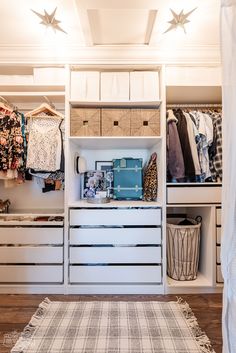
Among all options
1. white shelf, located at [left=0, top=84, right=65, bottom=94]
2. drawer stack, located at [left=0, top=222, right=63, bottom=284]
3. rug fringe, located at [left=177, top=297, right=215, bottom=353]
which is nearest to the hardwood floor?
rug fringe, located at [left=177, top=297, right=215, bottom=353]

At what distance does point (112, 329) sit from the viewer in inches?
66.7

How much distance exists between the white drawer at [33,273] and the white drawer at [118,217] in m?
0.47

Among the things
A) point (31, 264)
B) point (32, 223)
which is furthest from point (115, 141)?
point (31, 264)

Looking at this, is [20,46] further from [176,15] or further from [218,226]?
[218,226]

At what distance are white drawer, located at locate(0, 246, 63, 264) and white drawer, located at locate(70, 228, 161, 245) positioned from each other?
175 mm

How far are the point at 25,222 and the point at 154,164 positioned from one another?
4.12 feet

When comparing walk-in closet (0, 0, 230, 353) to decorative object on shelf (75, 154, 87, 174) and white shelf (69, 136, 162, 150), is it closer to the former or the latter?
white shelf (69, 136, 162, 150)

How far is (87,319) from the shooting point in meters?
1.81

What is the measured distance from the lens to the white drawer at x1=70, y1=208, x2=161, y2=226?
2.21 m

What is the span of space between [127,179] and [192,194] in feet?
2.13

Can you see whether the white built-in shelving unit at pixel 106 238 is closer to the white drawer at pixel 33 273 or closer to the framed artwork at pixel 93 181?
A: the white drawer at pixel 33 273

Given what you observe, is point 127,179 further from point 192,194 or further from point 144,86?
point 144,86

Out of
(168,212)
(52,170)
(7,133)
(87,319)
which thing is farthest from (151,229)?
(7,133)

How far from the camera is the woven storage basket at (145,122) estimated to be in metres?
2.22
